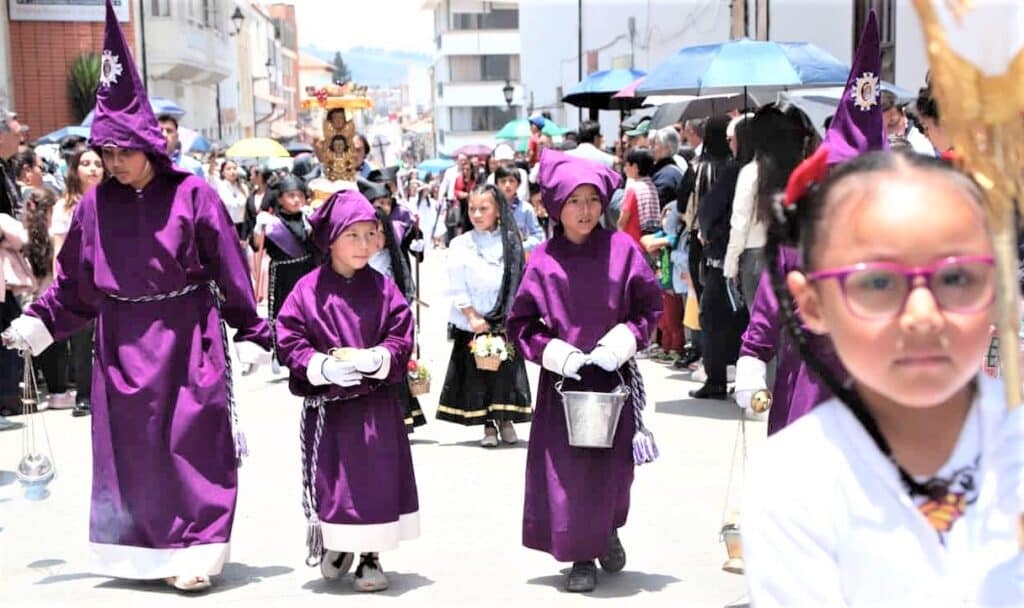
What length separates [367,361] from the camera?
6.18 metres

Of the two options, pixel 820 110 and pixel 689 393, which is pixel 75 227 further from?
pixel 820 110

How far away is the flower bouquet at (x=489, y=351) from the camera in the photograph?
927cm

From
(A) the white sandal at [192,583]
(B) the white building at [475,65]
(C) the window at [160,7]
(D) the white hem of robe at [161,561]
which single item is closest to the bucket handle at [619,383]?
(D) the white hem of robe at [161,561]

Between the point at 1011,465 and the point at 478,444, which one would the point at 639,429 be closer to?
the point at 478,444

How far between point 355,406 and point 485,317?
Result: 10.3ft

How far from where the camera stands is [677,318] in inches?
522

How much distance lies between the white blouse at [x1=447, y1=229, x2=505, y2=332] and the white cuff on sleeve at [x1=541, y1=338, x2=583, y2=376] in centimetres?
313

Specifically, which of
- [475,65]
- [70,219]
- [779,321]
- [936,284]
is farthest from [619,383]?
[475,65]

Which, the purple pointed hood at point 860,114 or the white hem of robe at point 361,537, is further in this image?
the white hem of robe at point 361,537

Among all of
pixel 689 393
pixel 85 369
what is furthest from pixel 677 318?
pixel 85 369

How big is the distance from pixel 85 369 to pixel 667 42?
19.0 meters

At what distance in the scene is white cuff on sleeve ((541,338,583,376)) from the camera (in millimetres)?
6121

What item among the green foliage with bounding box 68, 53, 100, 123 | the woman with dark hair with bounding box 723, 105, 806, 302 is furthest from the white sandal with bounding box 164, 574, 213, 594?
the green foliage with bounding box 68, 53, 100, 123

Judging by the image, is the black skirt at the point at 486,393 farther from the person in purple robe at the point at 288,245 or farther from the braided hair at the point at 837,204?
the braided hair at the point at 837,204
